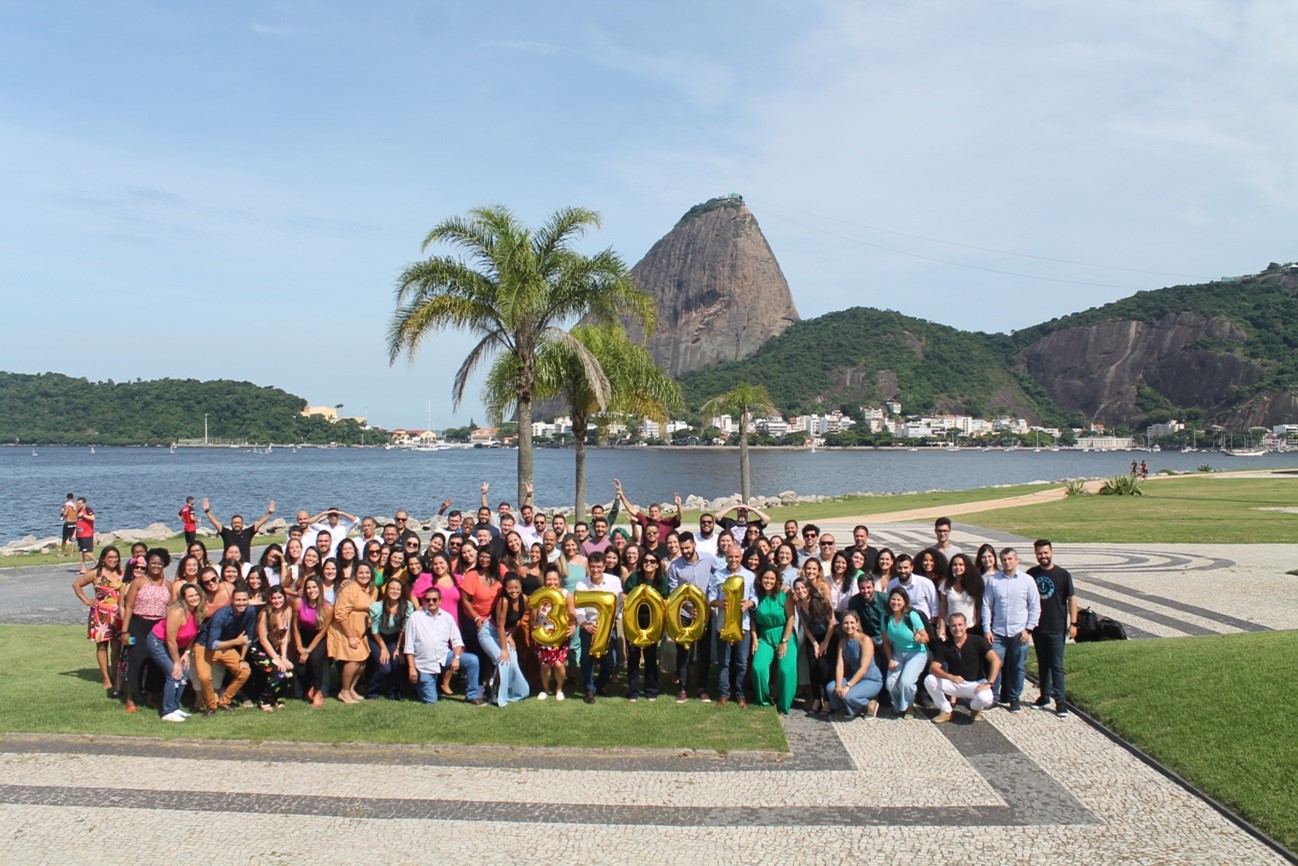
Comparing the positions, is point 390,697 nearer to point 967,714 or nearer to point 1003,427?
point 967,714

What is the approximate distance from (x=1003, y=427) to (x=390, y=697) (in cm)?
20264

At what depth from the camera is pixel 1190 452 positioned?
581ft

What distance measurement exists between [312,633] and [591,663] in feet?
8.91

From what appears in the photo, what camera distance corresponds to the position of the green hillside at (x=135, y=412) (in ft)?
516

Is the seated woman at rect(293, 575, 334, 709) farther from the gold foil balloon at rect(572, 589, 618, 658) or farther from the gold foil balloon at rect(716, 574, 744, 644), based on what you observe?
the gold foil balloon at rect(716, 574, 744, 644)

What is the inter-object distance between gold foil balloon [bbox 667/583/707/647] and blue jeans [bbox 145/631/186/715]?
454cm

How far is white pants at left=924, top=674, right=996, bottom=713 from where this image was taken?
841 centimetres

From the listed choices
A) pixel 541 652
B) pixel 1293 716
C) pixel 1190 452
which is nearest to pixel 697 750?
pixel 541 652

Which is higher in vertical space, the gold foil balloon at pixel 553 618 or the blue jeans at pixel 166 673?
the gold foil balloon at pixel 553 618

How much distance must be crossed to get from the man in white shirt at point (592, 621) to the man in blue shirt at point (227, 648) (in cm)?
310

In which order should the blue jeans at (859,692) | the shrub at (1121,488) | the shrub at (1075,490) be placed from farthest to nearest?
1. the shrub at (1075,490)
2. the shrub at (1121,488)
3. the blue jeans at (859,692)

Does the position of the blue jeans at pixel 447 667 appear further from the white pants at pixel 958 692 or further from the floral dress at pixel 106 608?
the white pants at pixel 958 692

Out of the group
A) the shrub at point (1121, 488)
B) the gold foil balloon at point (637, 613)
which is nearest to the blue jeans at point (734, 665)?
the gold foil balloon at point (637, 613)

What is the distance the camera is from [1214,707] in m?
7.89
